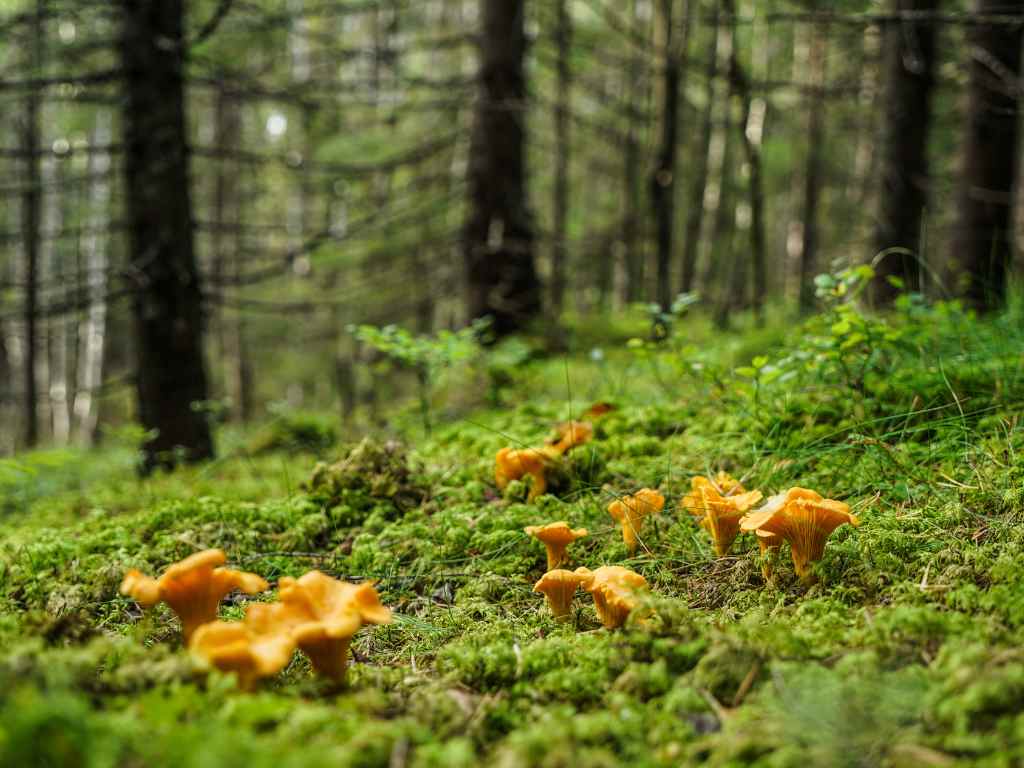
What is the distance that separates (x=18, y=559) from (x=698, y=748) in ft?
8.70

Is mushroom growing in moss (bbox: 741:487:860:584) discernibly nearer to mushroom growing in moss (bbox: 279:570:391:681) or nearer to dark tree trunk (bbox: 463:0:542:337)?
mushroom growing in moss (bbox: 279:570:391:681)

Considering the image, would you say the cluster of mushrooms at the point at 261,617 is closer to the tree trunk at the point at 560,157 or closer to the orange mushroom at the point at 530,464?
the orange mushroom at the point at 530,464

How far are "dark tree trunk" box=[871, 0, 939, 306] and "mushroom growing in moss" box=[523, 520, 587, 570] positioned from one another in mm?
5930

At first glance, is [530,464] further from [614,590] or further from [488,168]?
[488,168]

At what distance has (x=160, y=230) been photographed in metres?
5.47

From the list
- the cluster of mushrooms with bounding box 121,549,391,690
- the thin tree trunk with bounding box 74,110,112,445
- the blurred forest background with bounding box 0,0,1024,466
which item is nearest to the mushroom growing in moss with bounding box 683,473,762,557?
the cluster of mushrooms with bounding box 121,549,391,690

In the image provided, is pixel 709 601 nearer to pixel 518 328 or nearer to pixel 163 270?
pixel 163 270

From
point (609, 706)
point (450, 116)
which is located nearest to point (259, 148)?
point (450, 116)

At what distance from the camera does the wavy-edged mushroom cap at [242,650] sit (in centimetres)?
149

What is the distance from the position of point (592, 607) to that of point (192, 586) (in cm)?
125

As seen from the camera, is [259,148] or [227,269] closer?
[227,269]

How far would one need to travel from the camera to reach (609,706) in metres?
1.65

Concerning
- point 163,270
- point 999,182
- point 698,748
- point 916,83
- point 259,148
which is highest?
point 259,148

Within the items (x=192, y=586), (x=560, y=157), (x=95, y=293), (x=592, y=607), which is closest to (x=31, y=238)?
(x=95, y=293)
